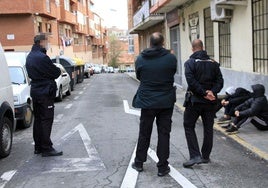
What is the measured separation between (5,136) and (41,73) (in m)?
1.34

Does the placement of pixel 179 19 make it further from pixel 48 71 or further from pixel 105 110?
pixel 48 71

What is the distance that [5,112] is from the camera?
25.7 feet

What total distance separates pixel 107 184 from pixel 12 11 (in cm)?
3154

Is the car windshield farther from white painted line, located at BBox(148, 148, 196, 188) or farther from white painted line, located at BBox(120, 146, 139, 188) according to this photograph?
white painted line, located at BBox(148, 148, 196, 188)

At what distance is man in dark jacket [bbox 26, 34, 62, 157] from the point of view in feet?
24.3

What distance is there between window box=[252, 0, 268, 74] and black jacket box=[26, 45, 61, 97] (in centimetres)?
571

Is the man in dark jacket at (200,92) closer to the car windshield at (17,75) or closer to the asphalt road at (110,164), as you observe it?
the asphalt road at (110,164)

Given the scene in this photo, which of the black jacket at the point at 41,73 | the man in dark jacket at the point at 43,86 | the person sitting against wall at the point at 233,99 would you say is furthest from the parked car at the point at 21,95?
the person sitting against wall at the point at 233,99

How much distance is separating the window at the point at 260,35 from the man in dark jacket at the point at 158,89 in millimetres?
5470

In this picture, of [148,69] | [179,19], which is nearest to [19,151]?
[148,69]

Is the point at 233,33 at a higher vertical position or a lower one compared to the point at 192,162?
higher

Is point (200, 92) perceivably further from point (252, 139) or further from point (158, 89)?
point (252, 139)

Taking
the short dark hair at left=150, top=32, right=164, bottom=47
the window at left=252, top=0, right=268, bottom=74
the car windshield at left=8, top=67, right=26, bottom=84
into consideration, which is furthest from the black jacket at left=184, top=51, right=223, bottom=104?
the car windshield at left=8, top=67, right=26, bottom=84

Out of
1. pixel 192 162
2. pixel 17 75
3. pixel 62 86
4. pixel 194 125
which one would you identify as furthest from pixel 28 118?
pixel 62 86
